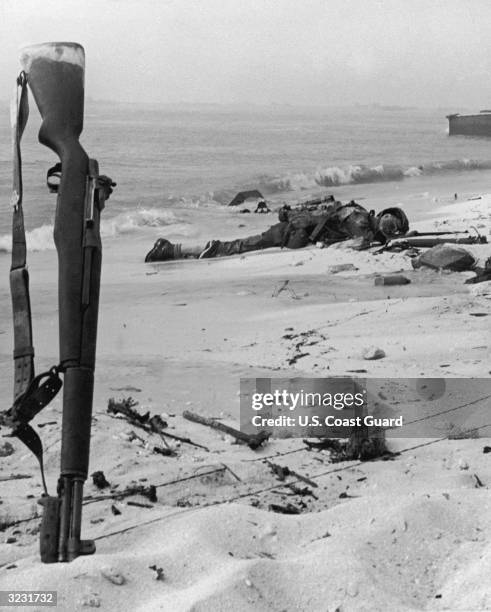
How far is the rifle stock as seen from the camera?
2266 mm

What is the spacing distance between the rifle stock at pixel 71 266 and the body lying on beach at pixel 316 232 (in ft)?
25.2

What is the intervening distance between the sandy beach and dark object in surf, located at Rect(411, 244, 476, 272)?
0.65 meters

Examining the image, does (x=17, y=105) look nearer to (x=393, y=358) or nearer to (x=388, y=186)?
(x=393, y=358)

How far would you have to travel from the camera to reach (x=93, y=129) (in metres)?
43.9

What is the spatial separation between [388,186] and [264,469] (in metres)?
22.4

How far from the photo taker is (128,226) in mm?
16141

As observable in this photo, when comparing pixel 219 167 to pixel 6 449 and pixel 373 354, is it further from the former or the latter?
pixel 6 449

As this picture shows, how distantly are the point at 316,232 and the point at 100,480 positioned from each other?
25.0 feet

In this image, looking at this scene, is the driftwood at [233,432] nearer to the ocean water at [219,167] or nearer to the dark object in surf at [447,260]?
the dark object in surf at [447,260]

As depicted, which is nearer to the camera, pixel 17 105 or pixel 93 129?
pixel 17 105

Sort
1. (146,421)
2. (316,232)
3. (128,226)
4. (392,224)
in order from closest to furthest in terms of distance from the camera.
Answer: (146,421), (392,224), (316,232), (128,226)

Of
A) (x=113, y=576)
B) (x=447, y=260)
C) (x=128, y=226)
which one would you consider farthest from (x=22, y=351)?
(x=128, y=226)

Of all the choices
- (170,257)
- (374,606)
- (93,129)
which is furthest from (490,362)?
(93,129)

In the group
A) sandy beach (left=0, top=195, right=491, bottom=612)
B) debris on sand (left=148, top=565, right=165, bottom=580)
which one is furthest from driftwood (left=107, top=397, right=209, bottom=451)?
debris on sand (left=148, top=565, right=165, bottom=580)
